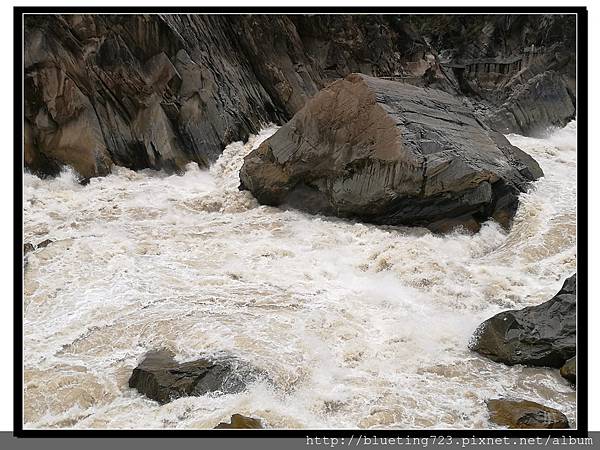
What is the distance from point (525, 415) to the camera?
243 inches

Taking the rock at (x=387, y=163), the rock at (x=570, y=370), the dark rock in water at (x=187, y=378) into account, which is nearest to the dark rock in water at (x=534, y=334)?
the rock at (x=570, y=370)

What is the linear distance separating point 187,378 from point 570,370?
4.41 m

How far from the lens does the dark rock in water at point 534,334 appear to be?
7.32 metres

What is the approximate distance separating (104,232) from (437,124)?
7.02 m

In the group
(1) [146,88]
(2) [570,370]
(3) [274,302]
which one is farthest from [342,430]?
(1) [146,88]

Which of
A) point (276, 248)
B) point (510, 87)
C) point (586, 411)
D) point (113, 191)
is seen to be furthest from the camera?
point (510, 87)

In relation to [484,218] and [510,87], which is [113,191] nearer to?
[484,218]

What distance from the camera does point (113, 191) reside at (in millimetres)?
Answer: 13391

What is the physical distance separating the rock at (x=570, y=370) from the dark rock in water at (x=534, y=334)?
0.39 ft

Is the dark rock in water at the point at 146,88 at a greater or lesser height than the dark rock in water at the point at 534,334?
greater

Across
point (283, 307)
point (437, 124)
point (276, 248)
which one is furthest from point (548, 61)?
point (283, 307)

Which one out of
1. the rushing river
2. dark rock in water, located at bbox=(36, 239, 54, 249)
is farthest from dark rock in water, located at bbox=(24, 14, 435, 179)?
dark rock in water, located at bbox=(36, 239, 54, 249)

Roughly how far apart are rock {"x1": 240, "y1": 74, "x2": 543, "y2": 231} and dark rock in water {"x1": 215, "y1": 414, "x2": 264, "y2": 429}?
6.53m

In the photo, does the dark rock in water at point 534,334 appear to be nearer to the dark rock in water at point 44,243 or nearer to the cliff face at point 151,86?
the dark rock in water at point 44,243
